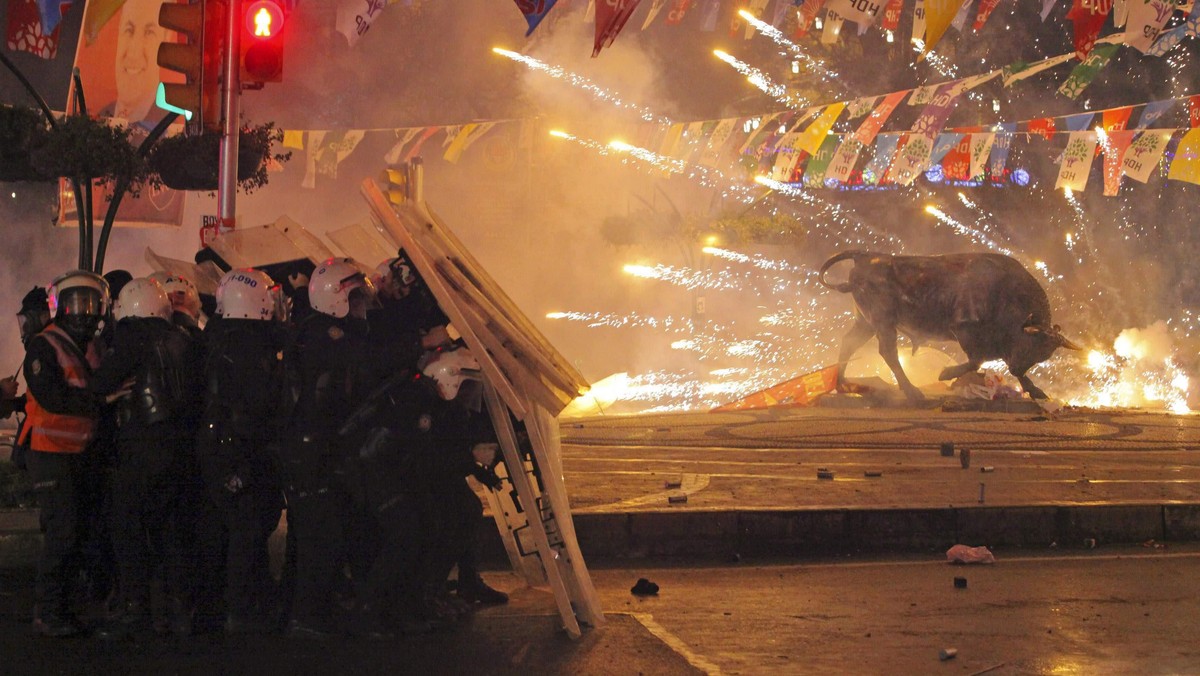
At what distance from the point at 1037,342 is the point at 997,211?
49.9 ft

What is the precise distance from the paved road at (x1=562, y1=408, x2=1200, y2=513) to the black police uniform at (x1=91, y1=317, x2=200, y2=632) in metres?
3.01

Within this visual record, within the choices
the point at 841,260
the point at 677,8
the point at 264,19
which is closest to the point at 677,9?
the point at 677,8

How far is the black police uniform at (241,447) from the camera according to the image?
5793 mm

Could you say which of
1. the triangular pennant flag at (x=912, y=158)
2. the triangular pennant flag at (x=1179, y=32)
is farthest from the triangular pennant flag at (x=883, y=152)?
the triangular pennant flag at (x=1179, y=32)

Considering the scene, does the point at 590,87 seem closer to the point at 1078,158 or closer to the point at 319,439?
the point at 1078,158

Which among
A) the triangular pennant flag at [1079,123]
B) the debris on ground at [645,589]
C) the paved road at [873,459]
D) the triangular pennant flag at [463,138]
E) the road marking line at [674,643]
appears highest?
the triangular pennant flag at [463,138]

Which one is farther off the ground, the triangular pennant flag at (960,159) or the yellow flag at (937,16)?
the triangular pennant flag at (960,159)

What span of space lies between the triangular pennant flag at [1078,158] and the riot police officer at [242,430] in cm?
1635

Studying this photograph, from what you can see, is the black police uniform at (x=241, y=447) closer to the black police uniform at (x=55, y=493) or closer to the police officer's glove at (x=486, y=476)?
the black police uniform at (x=55, y=493)

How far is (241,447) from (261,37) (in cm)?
343

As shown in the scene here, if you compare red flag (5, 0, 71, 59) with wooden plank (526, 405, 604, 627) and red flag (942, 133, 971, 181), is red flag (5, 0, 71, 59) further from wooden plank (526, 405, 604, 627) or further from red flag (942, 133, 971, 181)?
red flag (942, 133, 971, 181)

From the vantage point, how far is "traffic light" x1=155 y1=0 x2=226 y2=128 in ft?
26.2

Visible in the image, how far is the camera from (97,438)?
6.00 metres

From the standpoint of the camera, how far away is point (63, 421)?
19.1 feet
